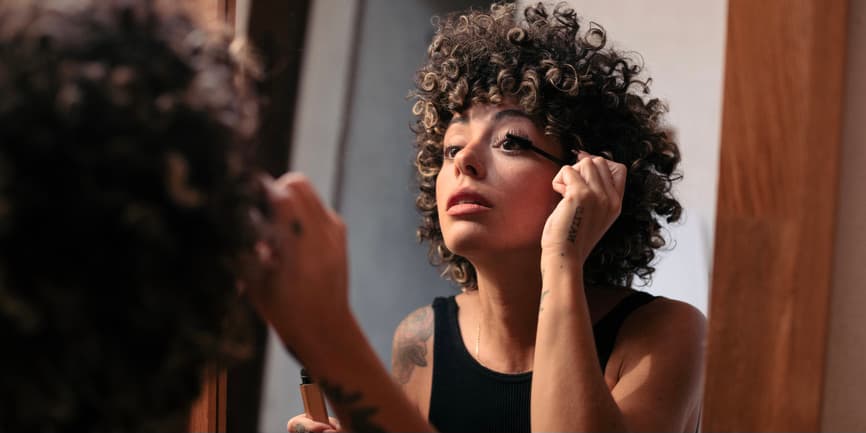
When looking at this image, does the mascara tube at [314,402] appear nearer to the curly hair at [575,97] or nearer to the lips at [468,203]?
the lips at [468,203]

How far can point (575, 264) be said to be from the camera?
0.83 metres

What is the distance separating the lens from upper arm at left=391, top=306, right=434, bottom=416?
1115 mm

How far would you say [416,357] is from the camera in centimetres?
115

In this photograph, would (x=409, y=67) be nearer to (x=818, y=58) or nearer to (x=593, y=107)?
(x=593, y=107)

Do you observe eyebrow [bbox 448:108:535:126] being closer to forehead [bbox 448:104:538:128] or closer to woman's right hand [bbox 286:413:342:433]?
forehead [bbox 448:104:538:128]

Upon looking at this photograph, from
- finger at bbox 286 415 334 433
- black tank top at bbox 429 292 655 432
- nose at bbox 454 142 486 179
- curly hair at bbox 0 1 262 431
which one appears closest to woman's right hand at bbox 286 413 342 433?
finger at bbox 286 415 334 433

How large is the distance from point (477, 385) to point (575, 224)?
11.1 inches

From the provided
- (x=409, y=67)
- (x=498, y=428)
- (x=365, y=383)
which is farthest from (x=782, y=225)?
(x=409, y=67)

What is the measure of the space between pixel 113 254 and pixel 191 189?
5cm

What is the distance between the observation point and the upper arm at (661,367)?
86 centimetres

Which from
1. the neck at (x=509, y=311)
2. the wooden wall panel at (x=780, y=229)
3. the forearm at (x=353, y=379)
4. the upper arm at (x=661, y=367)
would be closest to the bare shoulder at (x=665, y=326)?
the upper arm at (x=661, y=367)

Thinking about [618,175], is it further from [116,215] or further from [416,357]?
[116,215]

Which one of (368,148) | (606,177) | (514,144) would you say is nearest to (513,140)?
(514,144)

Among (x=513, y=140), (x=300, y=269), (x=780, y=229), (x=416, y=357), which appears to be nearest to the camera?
(x=300, y=269)
